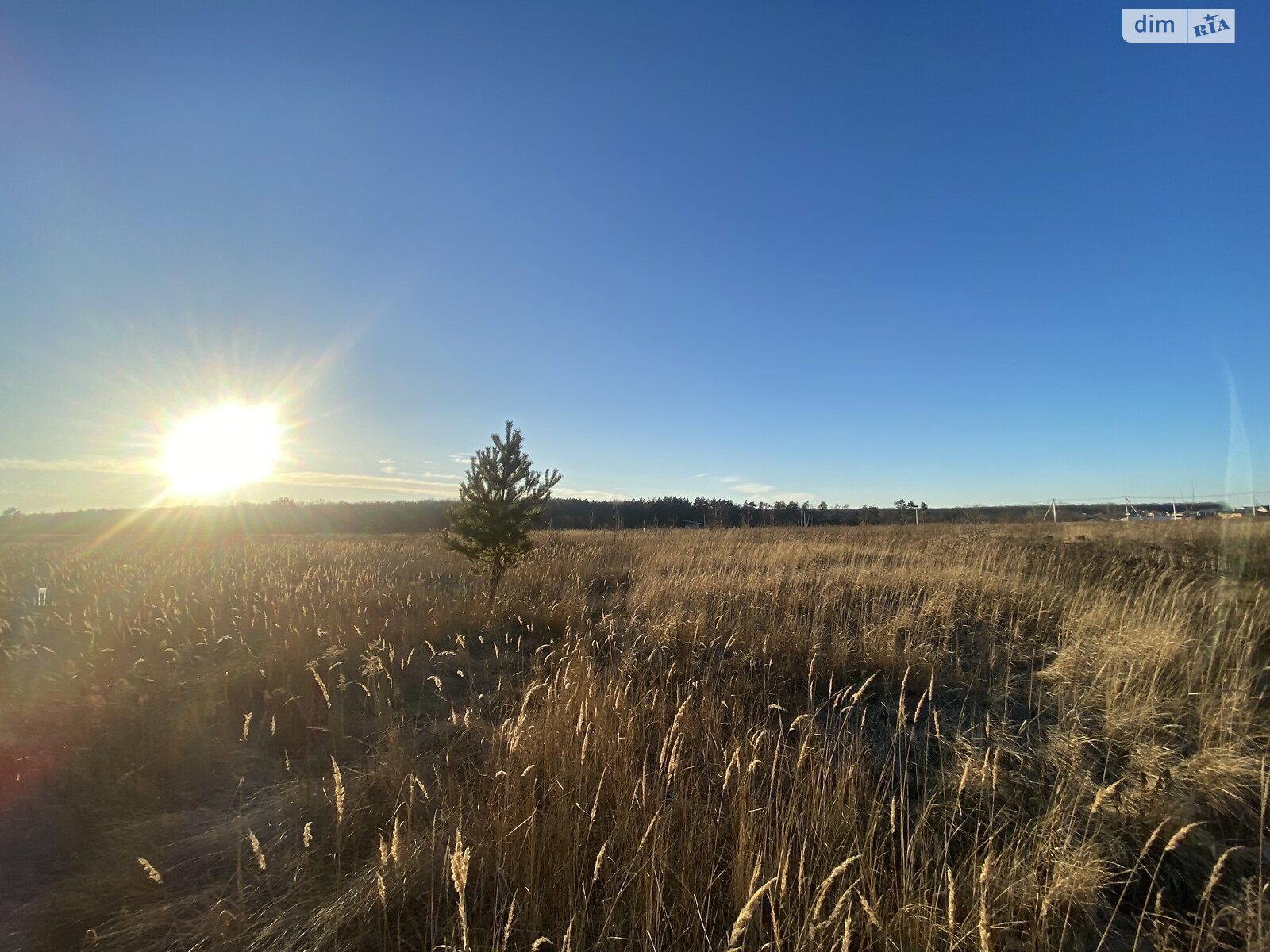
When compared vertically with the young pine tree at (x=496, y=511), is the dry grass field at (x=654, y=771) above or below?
below

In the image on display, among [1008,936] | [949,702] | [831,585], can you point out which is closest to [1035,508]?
[831,585]

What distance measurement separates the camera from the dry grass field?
2.37 meters

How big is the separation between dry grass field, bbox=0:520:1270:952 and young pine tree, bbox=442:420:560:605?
90 centimetres

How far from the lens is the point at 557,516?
4500 cm

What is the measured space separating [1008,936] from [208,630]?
893cm

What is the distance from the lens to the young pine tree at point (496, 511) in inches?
353

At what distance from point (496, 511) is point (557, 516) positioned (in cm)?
3636

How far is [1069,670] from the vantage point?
211 inches

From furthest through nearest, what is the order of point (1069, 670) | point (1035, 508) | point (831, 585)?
point (1035, 508)
point (831, 585)
point (1069, 670)

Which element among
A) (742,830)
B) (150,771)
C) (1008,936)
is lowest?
(150,771)

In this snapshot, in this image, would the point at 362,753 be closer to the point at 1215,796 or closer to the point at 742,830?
the point at 742,830

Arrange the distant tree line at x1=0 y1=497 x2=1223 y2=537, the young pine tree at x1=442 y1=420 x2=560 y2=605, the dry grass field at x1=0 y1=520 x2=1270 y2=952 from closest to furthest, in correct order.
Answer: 1. the dry grass field at x1=0 y1=520 x2=1270 y2=952
2. the young pine tree at x1=442 y1=420 x2=560 y2=605
3. the distant tree line at x1=0 y1=497 x2=1223 y2=537

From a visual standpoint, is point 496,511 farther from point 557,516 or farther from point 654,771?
point 557,516

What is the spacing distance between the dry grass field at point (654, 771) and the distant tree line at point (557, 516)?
431cm
